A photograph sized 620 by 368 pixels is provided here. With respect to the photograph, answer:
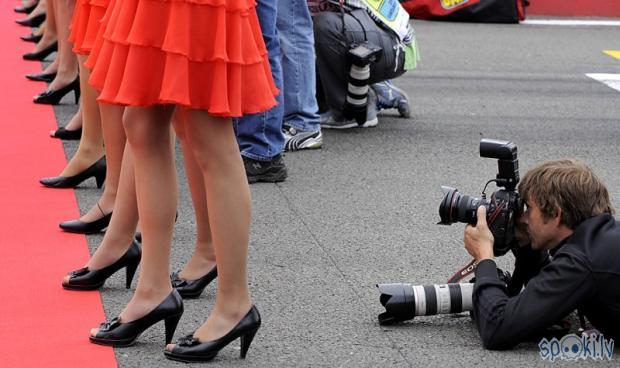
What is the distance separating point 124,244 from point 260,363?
0.74 meters

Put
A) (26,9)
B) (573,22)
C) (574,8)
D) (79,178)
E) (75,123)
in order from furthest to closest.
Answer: (574,8) → (573,22) → (26,9) → (75,123) → (79,178)

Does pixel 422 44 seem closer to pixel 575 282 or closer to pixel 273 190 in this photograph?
pixel 273 190

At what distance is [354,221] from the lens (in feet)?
17.7

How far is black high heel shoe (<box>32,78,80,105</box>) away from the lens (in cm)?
727

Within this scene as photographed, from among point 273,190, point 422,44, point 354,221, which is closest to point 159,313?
point 354,221

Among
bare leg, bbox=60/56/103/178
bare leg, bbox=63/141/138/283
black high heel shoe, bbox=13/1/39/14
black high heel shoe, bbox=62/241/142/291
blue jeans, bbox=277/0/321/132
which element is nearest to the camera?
bare leg, bbox=63/141/138/283

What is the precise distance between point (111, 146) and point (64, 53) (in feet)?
8.78

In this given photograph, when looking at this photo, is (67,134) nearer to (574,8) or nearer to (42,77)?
(42,77)

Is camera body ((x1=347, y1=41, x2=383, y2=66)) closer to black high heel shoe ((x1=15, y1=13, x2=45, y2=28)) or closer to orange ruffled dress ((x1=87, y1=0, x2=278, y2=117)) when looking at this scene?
orange ruffled dress ((x1=87, y1=0, x2=278, y2=117))

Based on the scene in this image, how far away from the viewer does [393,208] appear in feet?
18.6

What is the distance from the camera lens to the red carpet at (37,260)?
376 centimetres

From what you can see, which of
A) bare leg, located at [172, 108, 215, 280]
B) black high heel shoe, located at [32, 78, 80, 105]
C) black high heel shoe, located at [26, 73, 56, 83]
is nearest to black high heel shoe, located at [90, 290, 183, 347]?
bare leg, located at [172, 108, 215, 280]

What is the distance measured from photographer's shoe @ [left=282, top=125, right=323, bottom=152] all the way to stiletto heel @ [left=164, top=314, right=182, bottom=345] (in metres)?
3.01

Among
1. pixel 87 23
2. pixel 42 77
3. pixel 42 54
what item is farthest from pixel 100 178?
pixel 42 54
